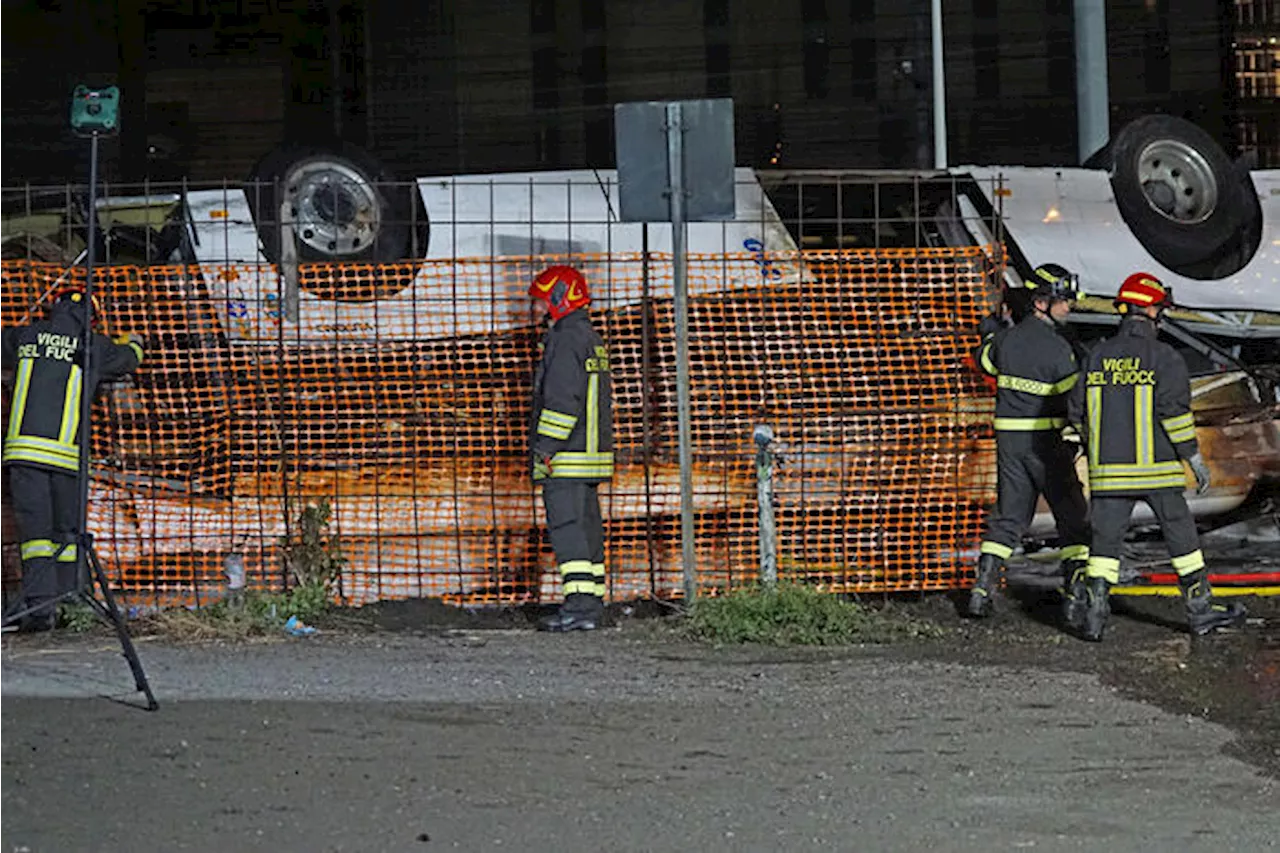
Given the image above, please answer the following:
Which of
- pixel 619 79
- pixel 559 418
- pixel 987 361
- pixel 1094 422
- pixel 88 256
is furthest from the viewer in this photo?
pixel 619 79

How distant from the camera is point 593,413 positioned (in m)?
10.7

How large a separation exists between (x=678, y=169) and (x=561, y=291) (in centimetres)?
86

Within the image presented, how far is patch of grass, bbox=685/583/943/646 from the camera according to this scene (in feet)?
33.4

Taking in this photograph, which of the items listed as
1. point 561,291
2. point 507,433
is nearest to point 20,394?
point 507,433

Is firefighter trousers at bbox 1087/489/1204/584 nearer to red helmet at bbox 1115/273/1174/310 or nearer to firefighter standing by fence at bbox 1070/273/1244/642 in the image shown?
firefighter standing by fence at bbox 1070/273/1244/642

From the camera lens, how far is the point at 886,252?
1134 centimetres

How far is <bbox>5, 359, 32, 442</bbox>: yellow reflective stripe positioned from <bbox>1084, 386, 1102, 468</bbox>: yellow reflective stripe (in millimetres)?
5368

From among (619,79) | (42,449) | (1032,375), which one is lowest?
(42,449)

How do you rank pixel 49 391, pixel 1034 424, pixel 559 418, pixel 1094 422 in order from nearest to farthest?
pixel 1094 422, pixel 559 418, pixel 49 391, pixel 1034 424

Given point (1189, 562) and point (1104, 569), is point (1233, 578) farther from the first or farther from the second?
point (1104, 569)

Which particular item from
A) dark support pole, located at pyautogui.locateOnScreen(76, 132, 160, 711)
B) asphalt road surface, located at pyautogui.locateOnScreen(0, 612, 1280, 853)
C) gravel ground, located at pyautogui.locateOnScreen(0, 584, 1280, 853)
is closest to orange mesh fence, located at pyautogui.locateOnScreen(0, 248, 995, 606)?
gravel ground, located at pyautogui.locateOnScreen(0, 584, 1280, 853)

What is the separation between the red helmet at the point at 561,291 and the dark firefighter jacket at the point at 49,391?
2.08 meters

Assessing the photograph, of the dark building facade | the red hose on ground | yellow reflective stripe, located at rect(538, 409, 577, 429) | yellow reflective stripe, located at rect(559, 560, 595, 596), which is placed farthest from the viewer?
the dark building facade

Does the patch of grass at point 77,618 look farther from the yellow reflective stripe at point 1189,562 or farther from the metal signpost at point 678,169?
the yellow reflective stripe at point 1189,562
